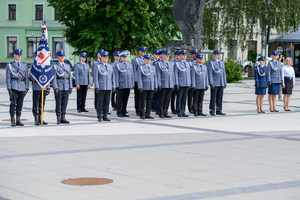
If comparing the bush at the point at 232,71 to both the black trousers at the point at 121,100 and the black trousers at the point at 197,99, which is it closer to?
the black trousers at the point at 197,99

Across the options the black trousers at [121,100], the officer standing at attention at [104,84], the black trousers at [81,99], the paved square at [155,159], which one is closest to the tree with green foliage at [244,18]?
the black trousers at [81,99]

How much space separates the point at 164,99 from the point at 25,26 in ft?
193

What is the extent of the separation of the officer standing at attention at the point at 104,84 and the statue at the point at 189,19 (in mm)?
14942

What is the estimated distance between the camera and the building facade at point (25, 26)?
75938 mm

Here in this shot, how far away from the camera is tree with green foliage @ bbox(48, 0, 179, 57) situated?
1678 inches

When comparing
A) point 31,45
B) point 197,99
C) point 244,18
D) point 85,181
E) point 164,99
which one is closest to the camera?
point 85,181

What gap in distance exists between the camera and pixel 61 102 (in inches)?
683

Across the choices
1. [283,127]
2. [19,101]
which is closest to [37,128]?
[19,101]

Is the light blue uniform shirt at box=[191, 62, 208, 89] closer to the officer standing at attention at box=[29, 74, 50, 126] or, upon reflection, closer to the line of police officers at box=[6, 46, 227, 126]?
the line of police officers at box=[6, 46, 227, 126]

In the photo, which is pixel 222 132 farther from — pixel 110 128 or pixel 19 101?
pixel 19 101

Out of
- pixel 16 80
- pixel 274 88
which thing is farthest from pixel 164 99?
pixel 16 80

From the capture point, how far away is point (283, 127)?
55.0ft

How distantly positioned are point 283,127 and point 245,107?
6.79 metres

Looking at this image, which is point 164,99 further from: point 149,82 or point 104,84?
point 104,84
